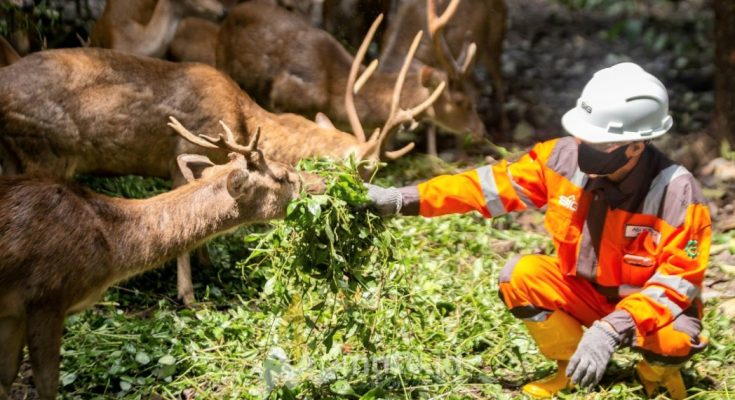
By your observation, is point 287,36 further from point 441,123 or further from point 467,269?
point 467,269

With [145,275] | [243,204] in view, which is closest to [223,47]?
[145,275]

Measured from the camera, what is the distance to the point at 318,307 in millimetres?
5125

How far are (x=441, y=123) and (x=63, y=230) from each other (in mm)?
5100

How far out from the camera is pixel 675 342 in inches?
194

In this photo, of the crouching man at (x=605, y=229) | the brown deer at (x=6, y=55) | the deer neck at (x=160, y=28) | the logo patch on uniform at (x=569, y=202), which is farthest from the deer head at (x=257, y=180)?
the deer neck at (x=160, y=28)

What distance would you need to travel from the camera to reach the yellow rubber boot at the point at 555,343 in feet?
17.3

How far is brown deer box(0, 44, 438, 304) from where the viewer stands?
6.52 m

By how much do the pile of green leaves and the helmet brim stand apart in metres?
1.04

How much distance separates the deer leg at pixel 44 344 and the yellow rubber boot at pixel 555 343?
238 centimetres

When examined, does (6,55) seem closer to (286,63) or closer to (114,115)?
(114,115)

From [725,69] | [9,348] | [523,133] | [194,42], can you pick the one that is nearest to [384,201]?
[9,348]

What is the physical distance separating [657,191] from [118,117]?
3.58 metres

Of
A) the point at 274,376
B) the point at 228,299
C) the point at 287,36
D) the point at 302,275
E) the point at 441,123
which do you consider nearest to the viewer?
the point at 302,275

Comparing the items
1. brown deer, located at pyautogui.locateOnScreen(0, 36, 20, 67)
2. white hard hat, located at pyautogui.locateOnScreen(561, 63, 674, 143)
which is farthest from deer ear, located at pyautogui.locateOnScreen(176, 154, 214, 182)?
brown deer, located at pyautogui.locateOnScreen(0, 36, 20, 67)
